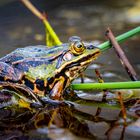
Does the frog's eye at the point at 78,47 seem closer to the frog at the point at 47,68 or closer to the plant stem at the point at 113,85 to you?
the frog at the point at 47,68

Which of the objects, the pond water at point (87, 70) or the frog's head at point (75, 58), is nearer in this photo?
the pond water at point (87, 70)

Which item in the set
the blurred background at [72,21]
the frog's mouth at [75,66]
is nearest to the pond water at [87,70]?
the blurred background at [72,21]

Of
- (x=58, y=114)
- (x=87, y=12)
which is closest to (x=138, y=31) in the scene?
(x=58, y=114)

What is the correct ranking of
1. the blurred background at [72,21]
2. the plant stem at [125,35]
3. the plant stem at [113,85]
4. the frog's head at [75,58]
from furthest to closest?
the blurred background at [72,21] → the frog's head at [75,58] → the plant stem at [125,35] → the plant stem at [113,85]

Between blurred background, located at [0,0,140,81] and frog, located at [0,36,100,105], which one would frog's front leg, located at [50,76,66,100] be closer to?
frog, located at [0,36,100,105]

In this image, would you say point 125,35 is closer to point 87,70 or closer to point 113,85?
point 113,85

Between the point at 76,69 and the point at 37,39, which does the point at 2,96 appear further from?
the point at 37,39

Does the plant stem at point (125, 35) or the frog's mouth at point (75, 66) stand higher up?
the plant stem at point (125, 35)
